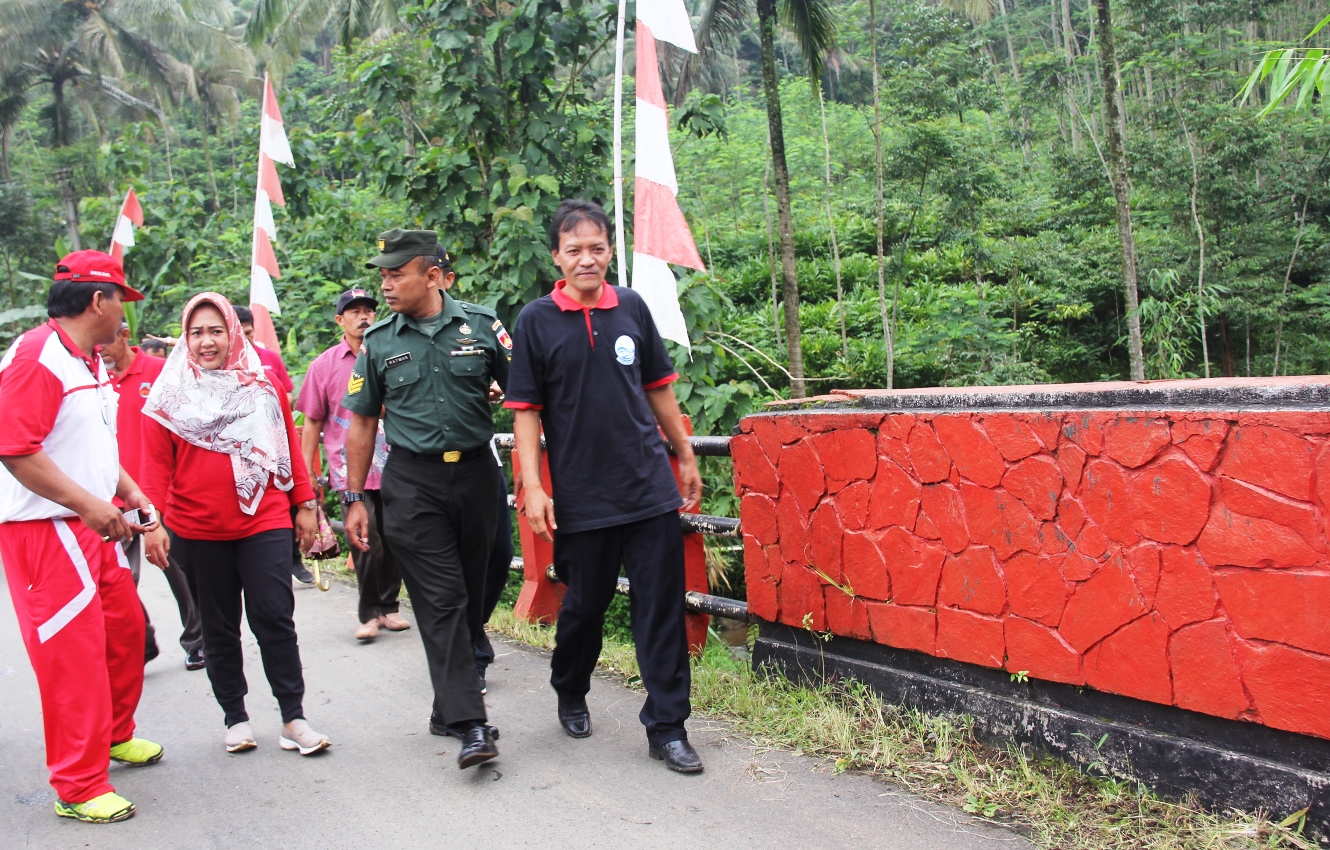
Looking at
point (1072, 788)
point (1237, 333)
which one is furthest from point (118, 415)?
point (1237, 333)

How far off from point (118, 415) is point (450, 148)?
4023 mm

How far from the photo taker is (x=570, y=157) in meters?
8.38

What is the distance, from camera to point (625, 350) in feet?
12.5

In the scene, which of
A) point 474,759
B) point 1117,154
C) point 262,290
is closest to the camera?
point 474,759

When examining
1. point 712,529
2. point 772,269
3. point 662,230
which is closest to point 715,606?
point 712,529

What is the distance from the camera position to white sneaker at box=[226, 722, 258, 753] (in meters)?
4.18

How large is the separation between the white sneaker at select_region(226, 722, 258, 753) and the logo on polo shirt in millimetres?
2169

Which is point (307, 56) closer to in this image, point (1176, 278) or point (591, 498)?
point (1176, 278)

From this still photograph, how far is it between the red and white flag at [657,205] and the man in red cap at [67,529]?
2330mm

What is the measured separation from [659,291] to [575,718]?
205cm

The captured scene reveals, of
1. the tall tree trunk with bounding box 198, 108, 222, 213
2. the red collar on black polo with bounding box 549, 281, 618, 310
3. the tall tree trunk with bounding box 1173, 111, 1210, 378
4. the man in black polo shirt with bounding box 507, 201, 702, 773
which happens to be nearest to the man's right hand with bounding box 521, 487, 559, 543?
the man in black polo shirt with bounding box 507, 201, 702, 773

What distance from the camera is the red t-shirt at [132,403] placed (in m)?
5.32

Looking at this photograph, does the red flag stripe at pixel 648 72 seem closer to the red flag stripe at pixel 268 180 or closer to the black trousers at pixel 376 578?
the black trousers at pixel 376 578

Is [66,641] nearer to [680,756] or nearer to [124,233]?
[680,756]
